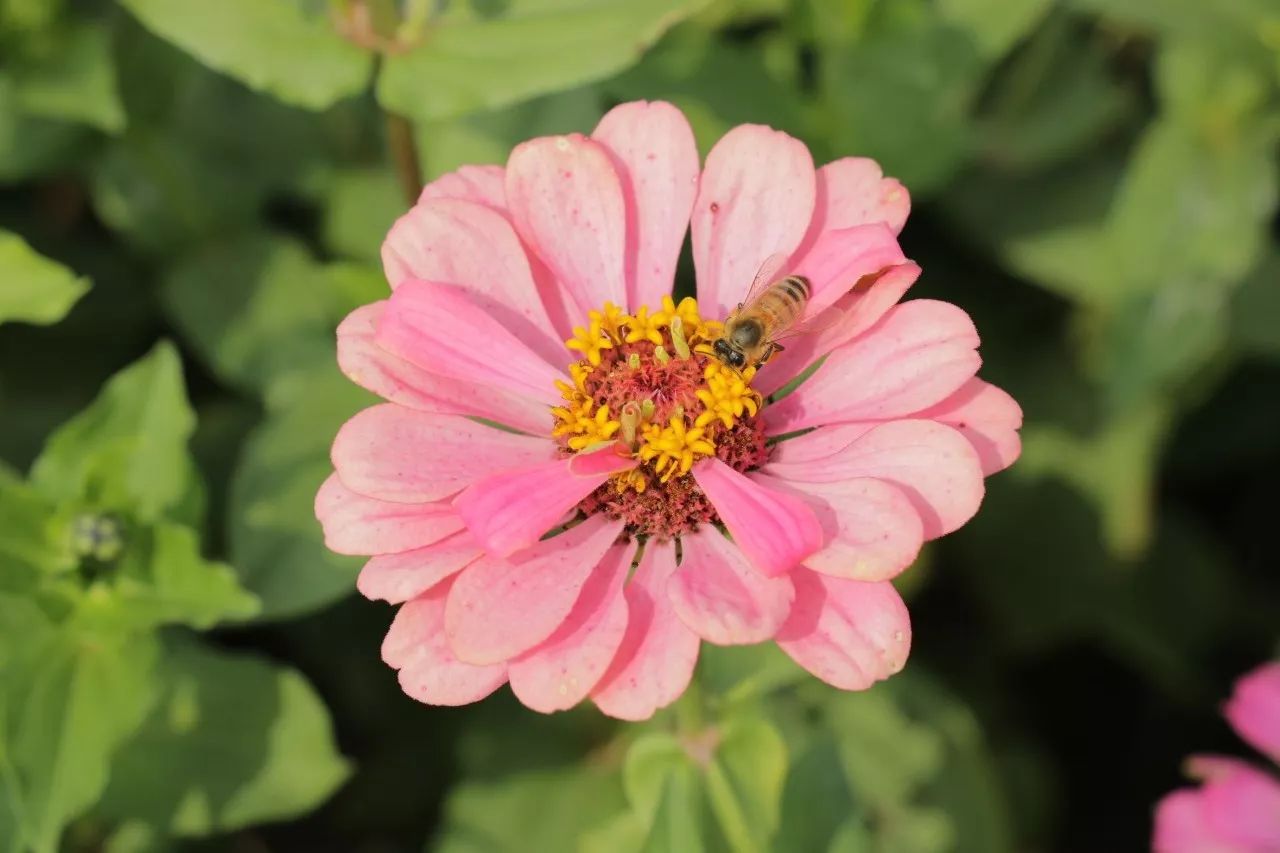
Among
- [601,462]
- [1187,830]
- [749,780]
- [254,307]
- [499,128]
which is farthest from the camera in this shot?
[254,307]

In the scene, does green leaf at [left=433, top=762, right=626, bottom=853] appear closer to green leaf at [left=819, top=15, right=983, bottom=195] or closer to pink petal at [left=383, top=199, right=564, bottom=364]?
pink petal at [left=383, top=199, right=564, bottom=364]

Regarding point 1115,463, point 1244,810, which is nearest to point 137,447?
point 1244,810

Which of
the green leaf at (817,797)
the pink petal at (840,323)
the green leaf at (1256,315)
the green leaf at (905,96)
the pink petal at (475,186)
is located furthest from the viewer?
the green leaf at (1256,315)

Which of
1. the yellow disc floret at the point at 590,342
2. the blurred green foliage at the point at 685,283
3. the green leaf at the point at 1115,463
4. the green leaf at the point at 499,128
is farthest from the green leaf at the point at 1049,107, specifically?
the yellow disc floret at the point at 590,342

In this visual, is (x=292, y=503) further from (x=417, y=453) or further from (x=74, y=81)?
(x=74, y=81)

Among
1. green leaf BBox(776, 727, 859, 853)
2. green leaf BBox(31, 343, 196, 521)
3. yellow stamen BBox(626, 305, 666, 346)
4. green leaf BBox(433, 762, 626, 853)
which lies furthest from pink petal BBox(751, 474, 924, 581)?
green leaf BBox(433, 762, 626, 853)

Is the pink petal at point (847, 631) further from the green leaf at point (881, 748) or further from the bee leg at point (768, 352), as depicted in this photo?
the green leaf at point (881, 748)

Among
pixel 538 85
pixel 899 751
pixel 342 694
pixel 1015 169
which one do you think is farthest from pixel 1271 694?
pixel 342 694
